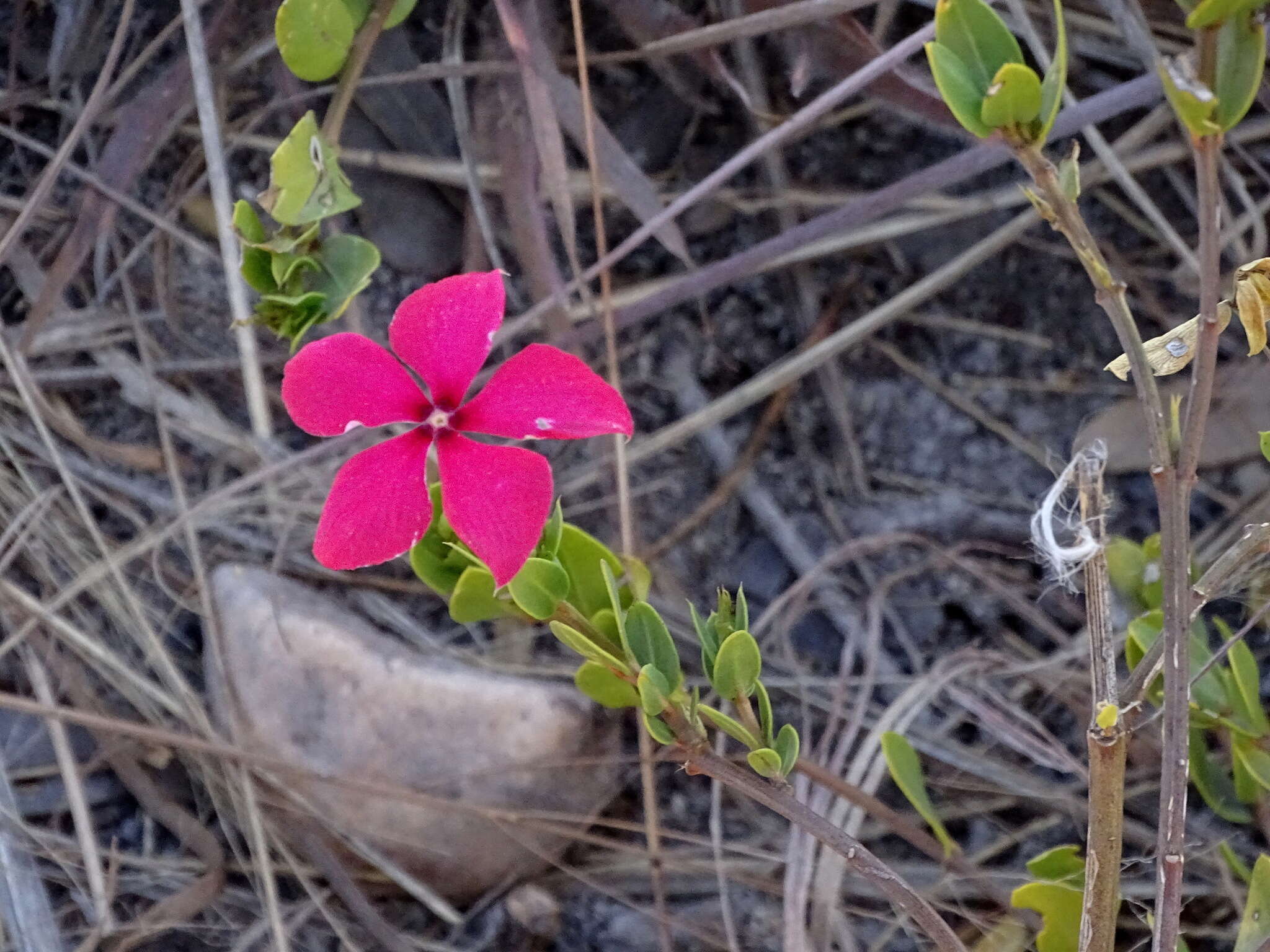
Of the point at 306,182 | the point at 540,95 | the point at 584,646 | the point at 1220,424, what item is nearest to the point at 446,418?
the point at 584,646

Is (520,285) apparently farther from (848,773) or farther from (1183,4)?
(1183,4)

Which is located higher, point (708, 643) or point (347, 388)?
point (347, 388)

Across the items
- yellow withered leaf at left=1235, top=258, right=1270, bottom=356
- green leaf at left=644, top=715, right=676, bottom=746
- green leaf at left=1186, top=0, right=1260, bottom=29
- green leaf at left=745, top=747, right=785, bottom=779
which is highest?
green leaf at left=1186, top=0, right=1260, bottom=29

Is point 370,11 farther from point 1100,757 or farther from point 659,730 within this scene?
point 1100,757

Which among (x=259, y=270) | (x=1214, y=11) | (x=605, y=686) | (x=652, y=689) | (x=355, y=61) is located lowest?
(x=605, y=686)

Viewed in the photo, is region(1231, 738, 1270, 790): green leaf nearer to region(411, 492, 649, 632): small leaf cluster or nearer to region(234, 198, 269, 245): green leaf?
region(411, 492, 649, 632): small leaf cluster

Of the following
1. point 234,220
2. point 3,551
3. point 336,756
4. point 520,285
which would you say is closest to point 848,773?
point 336,756

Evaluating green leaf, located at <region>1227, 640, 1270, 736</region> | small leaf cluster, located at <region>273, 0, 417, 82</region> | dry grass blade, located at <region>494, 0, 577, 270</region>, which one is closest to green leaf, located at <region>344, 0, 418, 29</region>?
small leaf cluster, located at <region>273, 0, 417, 82</region>
